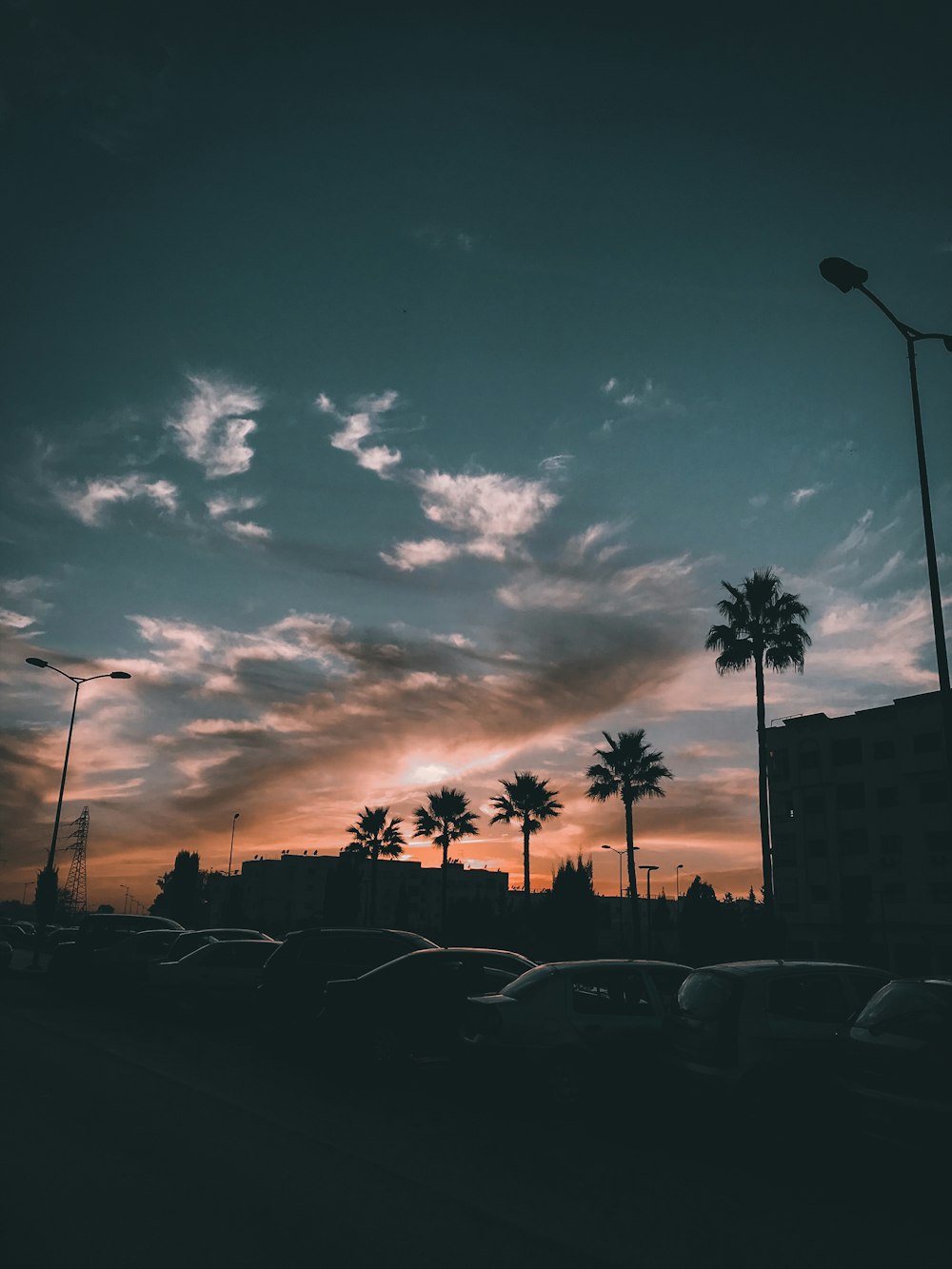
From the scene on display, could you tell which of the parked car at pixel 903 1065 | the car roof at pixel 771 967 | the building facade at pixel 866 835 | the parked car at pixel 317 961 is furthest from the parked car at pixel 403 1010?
the building facade at pixel 866 835

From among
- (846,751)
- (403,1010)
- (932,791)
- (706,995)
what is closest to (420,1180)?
(706,995)

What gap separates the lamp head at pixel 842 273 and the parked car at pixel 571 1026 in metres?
10.4

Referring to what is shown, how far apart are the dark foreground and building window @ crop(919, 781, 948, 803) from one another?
1747 inches

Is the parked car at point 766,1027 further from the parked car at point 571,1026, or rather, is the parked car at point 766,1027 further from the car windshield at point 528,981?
the car windshield at point 528,981

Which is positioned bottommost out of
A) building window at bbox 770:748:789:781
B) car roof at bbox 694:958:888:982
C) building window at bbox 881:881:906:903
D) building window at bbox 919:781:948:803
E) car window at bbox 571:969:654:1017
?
car window at bbox 571:969:654:1017

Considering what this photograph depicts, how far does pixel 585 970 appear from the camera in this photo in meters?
10.3

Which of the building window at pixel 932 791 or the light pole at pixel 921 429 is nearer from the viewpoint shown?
the light pole at pixel 921 429

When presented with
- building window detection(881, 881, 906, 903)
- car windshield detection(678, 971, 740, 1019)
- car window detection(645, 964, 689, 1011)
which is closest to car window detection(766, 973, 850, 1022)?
car windshield detection(678, 971, 740, 1019)

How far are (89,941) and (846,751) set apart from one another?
1762 inches

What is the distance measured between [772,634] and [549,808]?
25.3 m

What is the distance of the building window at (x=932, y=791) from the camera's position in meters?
48.7

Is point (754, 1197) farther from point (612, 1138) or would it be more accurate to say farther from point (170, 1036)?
point (170, 1036)

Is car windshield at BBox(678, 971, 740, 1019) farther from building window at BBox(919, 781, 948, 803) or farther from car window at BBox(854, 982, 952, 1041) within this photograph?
building window at BBox(919, 781, 948, 803)

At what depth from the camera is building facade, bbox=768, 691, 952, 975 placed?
158 ft
